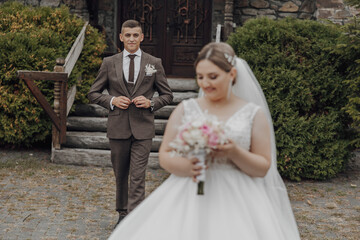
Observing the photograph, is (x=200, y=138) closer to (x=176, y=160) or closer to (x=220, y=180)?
(x=176, y=160)

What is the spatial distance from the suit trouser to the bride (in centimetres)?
206

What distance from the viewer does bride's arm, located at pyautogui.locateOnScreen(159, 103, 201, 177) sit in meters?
2.76

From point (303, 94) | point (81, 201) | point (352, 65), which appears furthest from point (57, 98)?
point (352, 65)

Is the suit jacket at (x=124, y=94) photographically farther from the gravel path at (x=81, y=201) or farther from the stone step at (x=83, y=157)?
the stone step at (x=83, y=157)

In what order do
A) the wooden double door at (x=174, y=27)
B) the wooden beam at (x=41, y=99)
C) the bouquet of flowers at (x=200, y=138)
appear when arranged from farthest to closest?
the wooden double door at (x=174, y=27), the wooden beam at (x=41, y=99), the bouquet of flowers at (x=200, y=138)

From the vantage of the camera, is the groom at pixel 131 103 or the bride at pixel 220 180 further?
the groom at pixel 131 103

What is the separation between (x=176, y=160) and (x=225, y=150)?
0.32 m

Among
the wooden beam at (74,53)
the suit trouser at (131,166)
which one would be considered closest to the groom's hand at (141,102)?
the suit trouser at (131,166)

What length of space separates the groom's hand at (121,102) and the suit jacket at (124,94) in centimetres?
7

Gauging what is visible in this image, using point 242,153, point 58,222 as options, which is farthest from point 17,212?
point 242,153

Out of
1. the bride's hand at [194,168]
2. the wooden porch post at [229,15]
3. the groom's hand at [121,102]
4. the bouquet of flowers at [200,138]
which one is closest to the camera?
the bouquet of flowers at [200,138]

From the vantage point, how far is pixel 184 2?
12320 millimetres

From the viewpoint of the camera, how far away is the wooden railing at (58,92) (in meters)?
8.27

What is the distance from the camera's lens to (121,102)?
5.17 metres
